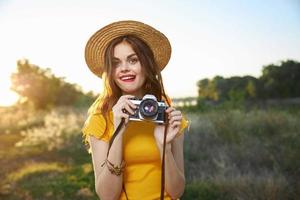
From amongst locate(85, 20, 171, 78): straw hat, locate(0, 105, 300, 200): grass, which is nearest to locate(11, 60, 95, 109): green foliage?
locate(0, 105, 300, 200): grass

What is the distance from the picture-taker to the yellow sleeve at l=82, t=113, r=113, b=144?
1625 mm

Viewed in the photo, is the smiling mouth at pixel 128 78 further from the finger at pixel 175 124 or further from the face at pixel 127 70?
the finger at pixel 175 124

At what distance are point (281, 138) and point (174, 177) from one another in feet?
14.7

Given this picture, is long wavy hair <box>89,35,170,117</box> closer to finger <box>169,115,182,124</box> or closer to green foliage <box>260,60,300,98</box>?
finger <box>169,115,182,124</box>

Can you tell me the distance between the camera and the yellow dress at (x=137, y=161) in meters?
1.63

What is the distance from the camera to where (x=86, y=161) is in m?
6.57

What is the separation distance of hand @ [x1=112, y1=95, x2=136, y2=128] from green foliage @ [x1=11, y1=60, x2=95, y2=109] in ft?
48.1

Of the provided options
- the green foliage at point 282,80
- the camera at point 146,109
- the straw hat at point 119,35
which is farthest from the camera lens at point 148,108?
the green foliage at point 282,80

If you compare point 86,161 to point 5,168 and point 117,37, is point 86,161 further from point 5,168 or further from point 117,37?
point 117,37

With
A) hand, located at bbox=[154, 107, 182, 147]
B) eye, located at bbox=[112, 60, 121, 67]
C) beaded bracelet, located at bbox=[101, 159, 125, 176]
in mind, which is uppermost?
eye, located at bbox=[112, 60, 121, 67]

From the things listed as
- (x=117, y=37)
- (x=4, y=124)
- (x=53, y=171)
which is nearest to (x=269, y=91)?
(x=53, y=171)

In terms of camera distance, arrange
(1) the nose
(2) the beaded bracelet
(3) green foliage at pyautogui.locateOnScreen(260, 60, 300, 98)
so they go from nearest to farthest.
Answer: (2) the beaded bracelet → (1) the nose → (3) green foliage at pyautogui.locateOnScreen(260, 60, 300, 98)

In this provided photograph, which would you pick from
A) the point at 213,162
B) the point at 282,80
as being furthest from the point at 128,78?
the point at 282,80

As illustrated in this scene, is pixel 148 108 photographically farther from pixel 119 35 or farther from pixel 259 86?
pixel 259 86
